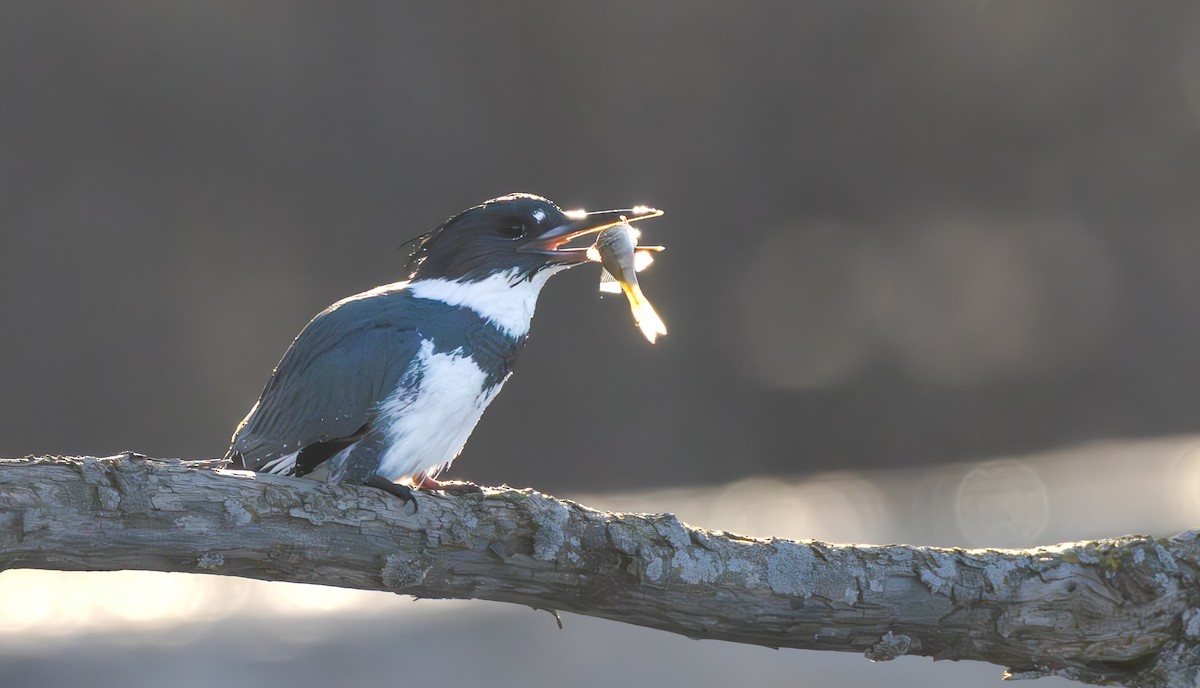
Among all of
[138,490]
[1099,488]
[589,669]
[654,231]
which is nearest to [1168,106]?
[1099,488]

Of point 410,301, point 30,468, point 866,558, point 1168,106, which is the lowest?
point 30,468

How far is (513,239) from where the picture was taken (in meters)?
1.58

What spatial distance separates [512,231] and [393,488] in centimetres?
43

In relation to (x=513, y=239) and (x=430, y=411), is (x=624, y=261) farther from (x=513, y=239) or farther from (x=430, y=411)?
(x=430, y=411)

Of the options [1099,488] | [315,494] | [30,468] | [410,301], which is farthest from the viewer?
[1099,488]

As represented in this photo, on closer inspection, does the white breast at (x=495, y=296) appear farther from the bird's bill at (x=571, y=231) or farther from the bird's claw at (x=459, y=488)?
the bird's claw at (x=459, y=488)

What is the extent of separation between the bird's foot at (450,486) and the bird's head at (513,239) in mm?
249

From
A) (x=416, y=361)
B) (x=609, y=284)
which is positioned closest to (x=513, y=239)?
(x=609, y=284)

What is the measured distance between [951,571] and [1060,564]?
4.5 inches

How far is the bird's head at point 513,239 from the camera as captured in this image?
5.13ft

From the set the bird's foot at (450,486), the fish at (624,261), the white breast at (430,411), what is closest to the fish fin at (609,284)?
the fish at (624,261)

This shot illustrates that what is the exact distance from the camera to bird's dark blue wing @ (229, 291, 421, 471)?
1.39 m

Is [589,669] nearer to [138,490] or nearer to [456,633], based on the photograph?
[456,633]

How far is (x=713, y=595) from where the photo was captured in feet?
4.13
